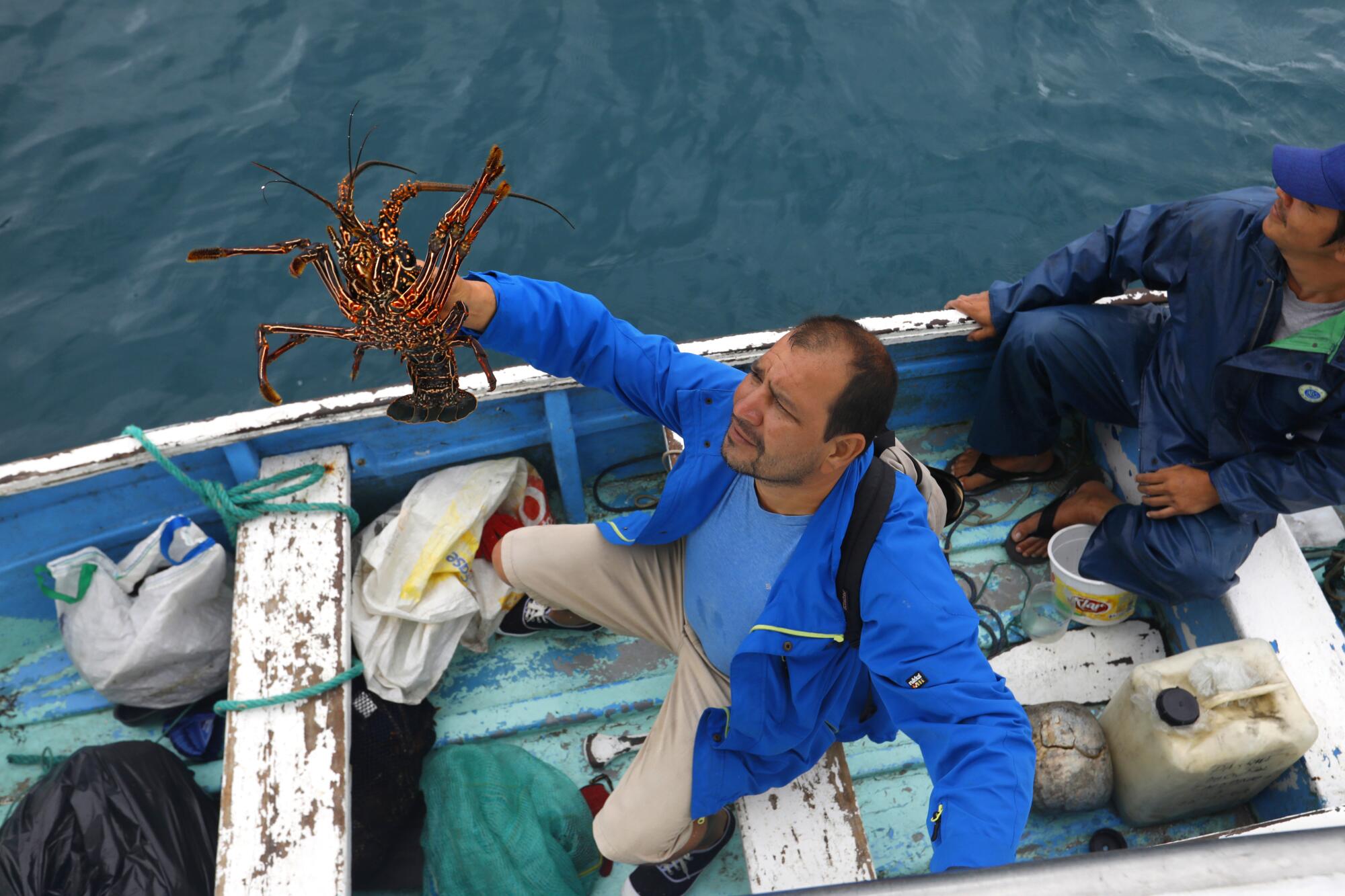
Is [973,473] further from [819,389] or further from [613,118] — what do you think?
[613,118]

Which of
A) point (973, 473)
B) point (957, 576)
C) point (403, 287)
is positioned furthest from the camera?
point (973, 473)

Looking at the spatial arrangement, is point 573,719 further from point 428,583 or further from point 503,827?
point 428,583

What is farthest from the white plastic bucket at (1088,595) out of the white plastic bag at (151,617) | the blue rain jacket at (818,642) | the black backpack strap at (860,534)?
the white plastic bag at (151,617)

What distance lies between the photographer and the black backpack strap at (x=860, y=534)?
7.83 feet

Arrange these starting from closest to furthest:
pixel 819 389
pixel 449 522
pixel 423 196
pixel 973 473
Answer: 1. pixel 819 389
2. pixel 449 522
3. pixel 973 473
4. pixel 423 196

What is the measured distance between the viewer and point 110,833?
2771mm

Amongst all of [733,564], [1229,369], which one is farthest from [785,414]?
[1229,369]

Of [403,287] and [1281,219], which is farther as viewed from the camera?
[1281,219]

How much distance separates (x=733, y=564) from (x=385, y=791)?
1354mm

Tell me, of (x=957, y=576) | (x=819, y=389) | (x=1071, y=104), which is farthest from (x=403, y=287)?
(x=1071, y=104)

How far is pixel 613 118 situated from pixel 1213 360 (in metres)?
3.97

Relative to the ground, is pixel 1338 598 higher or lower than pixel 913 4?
lower

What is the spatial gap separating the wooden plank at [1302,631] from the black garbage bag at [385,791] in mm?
2675

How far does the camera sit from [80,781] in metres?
2.84
